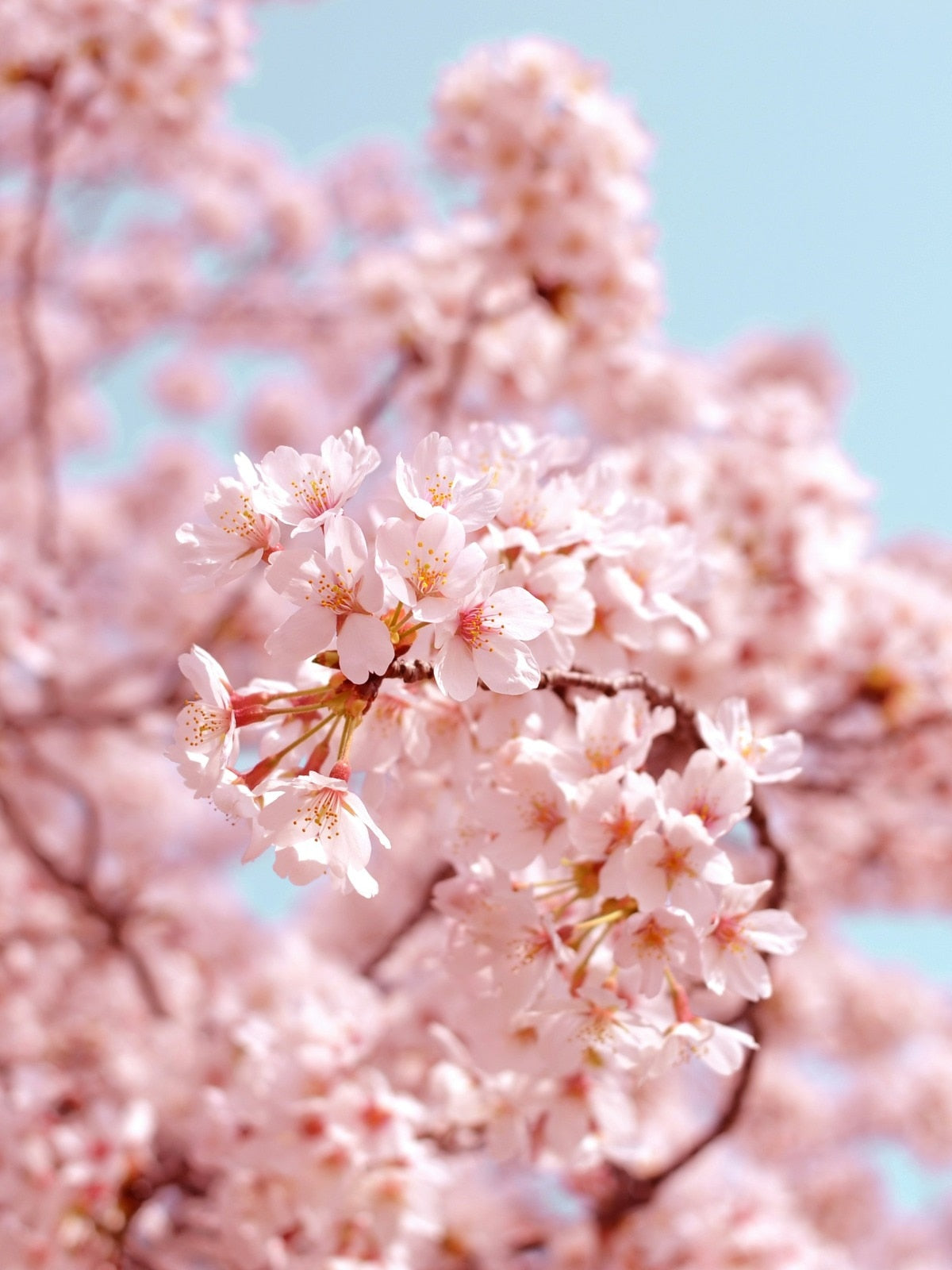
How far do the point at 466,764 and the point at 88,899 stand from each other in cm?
208

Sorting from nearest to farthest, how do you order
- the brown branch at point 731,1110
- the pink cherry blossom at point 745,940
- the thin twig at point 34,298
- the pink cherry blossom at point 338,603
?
the pink cherry blossom at point 338,603 → the pink cherry blossom at point 745,940 → the brown branch at point 731,1110 → the thin twig at point 34,298

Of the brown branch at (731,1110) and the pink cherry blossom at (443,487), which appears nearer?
the pink cherry blossom at (443,487)

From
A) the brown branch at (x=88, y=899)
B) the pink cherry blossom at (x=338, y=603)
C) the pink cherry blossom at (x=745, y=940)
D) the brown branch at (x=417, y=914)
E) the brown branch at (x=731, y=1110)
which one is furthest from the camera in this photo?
the brown branch at (x=88, y=899)

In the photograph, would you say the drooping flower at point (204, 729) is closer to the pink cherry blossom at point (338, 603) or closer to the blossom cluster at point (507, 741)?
the blossom cluster at point (507, 741)

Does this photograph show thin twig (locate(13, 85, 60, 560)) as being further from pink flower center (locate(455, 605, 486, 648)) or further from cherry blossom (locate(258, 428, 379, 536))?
pink flower center (locate(455, 605, 486, 648))

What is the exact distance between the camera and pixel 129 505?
10555 millimetres

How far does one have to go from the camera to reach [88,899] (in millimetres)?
3111

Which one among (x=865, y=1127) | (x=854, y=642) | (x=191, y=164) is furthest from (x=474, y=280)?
(x=865, y=1127)

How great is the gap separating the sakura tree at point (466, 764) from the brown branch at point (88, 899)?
2 centimetres

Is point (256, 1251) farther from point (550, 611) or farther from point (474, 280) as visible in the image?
point (474, 280)

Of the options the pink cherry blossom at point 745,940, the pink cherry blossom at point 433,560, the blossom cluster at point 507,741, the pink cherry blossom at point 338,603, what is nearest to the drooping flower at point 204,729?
the blossom cluster at point 507,741

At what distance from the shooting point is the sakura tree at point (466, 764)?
1.25m

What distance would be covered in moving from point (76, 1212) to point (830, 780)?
2.64m

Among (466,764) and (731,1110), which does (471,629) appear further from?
(731,1110)
